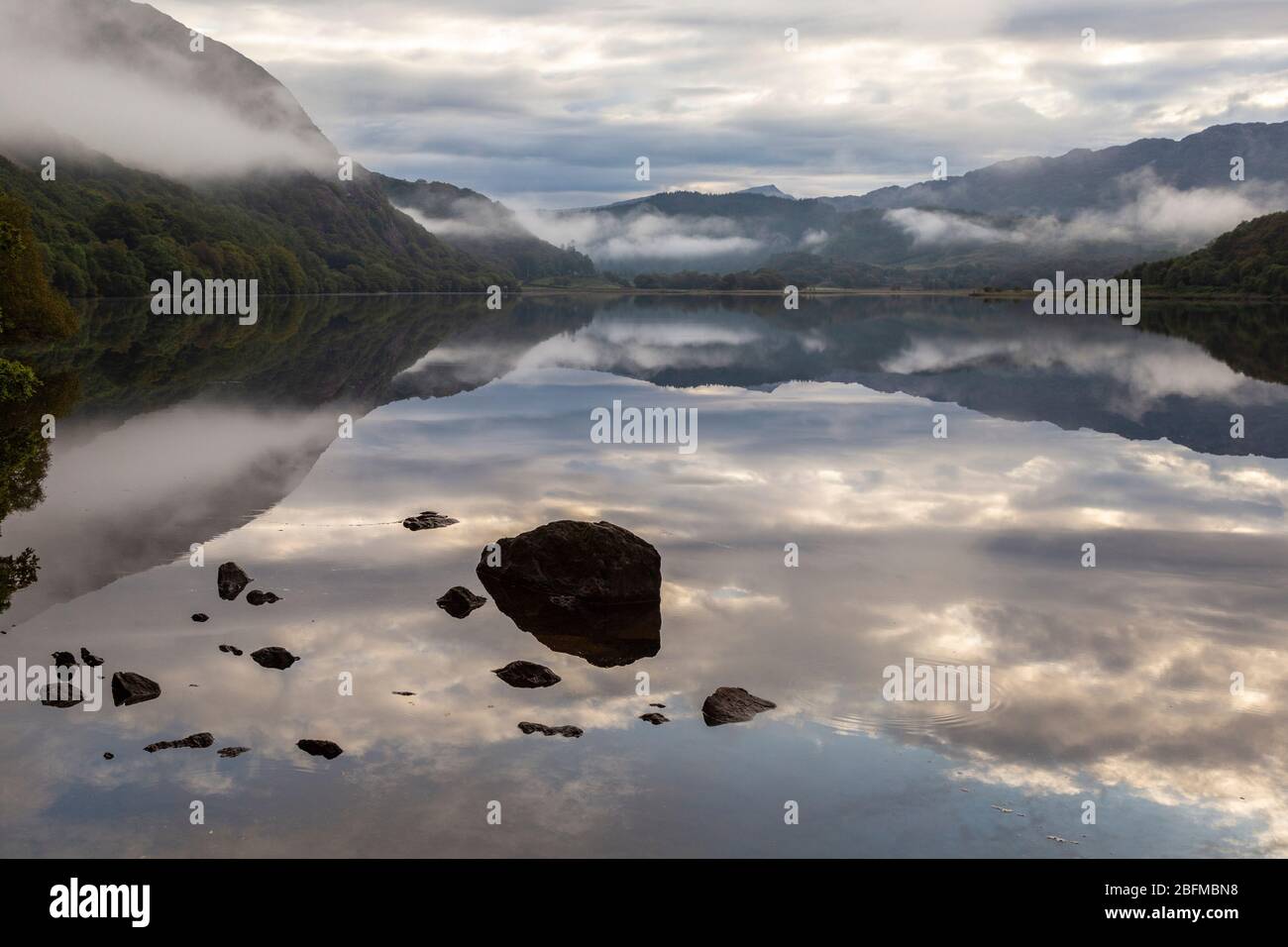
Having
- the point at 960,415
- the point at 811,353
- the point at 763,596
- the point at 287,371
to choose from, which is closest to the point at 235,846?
the point at 763,596

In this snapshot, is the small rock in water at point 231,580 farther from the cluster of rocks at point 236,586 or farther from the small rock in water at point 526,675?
the small rock in water at point 526,675

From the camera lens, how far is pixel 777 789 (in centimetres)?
1616

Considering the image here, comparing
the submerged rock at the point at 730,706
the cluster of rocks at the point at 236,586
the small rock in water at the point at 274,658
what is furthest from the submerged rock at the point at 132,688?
the submerged rock at the point at 730,706

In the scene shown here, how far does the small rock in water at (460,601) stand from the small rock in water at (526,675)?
3.84 m

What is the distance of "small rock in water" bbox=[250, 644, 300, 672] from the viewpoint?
68.6ft

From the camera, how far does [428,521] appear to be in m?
33.0

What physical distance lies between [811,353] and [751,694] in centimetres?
8579

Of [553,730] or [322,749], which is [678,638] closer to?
[553,730]

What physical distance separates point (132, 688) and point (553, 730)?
7.25 m

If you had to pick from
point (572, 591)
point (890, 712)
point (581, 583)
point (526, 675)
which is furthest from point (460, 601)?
point (890, 712)

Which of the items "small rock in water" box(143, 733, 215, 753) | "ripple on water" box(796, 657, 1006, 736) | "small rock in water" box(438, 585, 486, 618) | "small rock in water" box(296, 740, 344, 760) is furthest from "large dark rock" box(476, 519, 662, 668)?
"small rock in water" box(143, 733, 215, 753)

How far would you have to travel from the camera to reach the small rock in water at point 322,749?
56.2 feet

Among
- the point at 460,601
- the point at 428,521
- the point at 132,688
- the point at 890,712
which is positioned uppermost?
the point at 428,521

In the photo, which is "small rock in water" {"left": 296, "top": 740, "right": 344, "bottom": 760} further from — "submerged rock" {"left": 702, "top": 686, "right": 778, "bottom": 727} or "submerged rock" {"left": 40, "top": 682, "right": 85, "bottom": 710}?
"submerged rock" {"left": 702, "top": 686, "right": 778, "bottom": 727}
